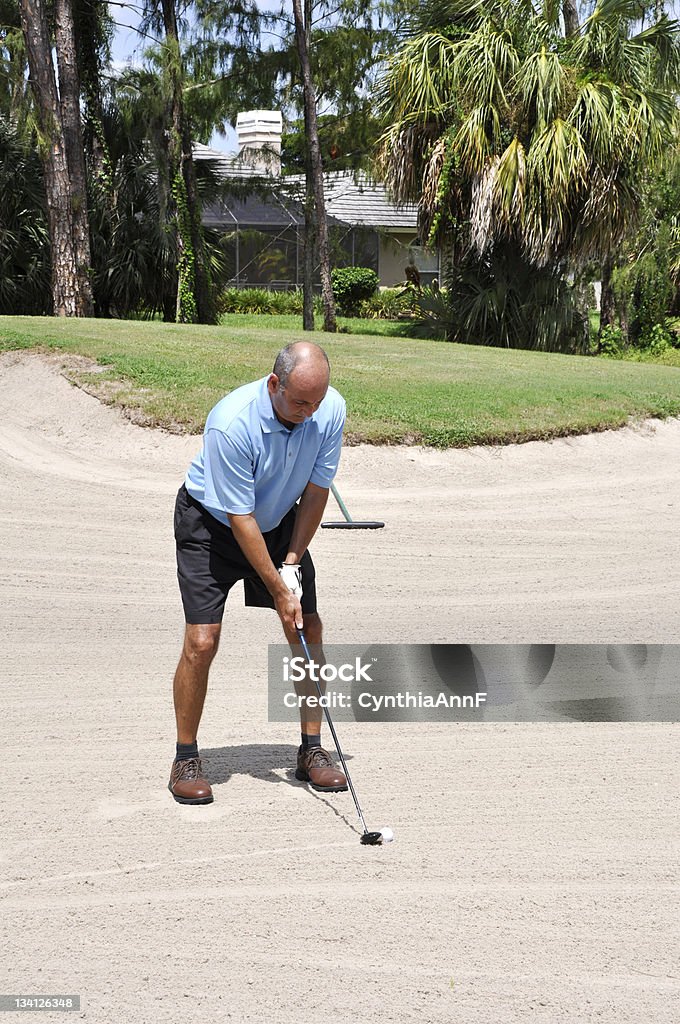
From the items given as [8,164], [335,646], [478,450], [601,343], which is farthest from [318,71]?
[335,646]

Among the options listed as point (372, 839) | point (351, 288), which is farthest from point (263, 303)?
point (372, 839)

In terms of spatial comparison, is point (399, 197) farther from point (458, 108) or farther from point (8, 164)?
point (8, 164)

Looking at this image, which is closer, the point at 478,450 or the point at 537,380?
the point at 478,450

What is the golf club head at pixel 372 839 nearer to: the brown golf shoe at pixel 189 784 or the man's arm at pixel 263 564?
the brown golf shoe at pixel 189 784

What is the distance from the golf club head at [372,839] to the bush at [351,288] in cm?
2590

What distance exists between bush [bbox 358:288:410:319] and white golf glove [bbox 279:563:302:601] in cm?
2439

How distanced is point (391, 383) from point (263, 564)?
837 cm

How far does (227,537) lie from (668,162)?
19437mm

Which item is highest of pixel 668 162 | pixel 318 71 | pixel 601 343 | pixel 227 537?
pixel 318 71

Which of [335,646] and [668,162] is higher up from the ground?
[668,162]

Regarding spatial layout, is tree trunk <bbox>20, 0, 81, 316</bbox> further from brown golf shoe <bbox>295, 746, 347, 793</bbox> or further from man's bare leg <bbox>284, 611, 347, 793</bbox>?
brown golf shoe <bbox>295, 746, 347, 793</bbox>

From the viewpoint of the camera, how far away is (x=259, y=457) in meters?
3.98

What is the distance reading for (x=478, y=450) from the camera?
10570 millimetres

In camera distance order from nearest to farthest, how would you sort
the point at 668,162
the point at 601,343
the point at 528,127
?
the point at 528,127
the point at 668,162
the point at 601,343
